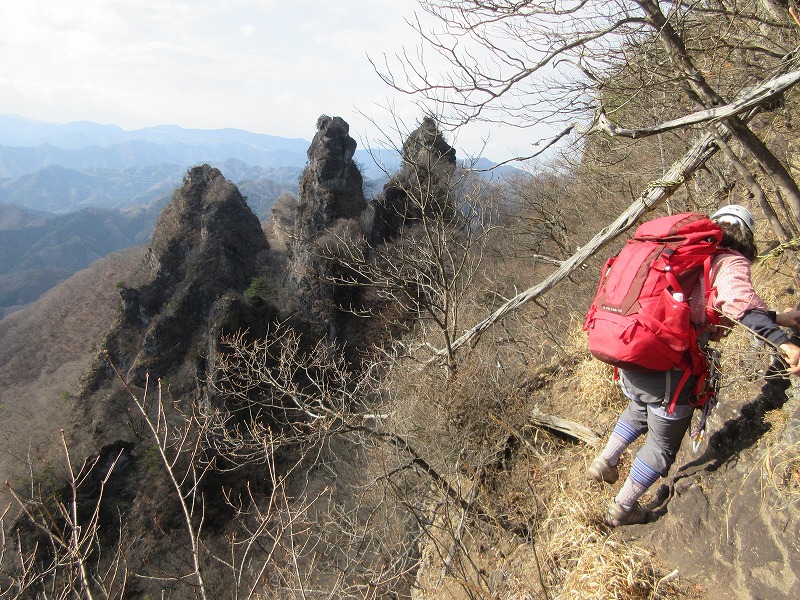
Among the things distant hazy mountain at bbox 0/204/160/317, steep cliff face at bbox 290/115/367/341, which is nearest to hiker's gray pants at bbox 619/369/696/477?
steep cliff face at bbox 290/115/367/341

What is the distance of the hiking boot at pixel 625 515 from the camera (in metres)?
2.64

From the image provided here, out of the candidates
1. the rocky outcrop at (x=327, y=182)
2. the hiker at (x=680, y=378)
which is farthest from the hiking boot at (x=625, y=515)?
the rocky outcrop at (x=327, y=182)

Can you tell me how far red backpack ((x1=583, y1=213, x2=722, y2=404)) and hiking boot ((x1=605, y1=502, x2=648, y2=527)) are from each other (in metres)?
0.97

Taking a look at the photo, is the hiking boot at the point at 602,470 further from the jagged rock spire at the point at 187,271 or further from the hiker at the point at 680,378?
the jagged rock spire at the point at 187,271

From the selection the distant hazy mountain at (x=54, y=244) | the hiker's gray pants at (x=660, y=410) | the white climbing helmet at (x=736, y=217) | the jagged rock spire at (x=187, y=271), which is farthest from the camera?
the distant hazy mountain at (x=54, y=244)

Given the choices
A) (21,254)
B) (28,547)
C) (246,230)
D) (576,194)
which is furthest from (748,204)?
(21,254)

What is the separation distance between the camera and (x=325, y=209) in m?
26.8

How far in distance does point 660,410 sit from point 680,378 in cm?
21

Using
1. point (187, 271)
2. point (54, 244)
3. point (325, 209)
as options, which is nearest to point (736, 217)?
point (325, 209)

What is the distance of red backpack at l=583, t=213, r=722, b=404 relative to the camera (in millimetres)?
2002

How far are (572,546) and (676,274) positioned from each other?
1944mm

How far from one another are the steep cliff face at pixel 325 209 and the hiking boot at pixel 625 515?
70.9ft

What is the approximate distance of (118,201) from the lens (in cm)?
19188

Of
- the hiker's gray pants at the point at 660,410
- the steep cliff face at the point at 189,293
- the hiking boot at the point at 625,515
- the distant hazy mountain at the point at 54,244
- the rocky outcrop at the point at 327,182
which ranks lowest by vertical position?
the distant hazy mountain at the point at 54,244
